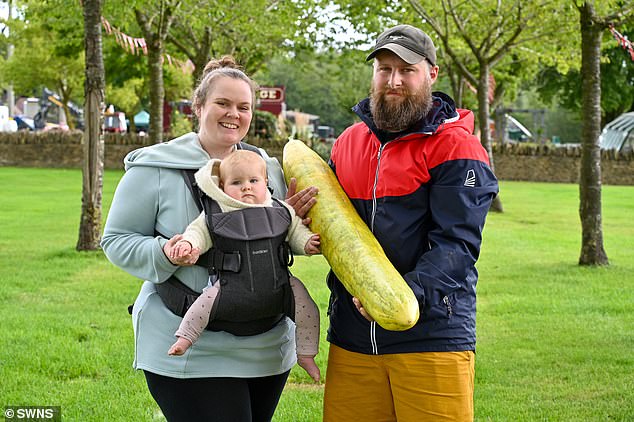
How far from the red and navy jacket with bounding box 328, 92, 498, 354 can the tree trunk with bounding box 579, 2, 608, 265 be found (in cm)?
889

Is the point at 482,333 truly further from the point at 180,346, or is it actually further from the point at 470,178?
the point at 180,346

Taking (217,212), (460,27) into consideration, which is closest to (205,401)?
(217,212)

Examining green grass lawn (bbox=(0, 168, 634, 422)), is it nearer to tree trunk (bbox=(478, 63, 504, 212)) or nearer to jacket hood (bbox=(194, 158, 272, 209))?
jacket hood (bbox=(194, 158, 272, 209))

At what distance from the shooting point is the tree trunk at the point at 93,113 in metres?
13.0

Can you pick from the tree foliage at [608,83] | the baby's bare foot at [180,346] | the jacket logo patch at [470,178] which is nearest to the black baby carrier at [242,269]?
the baby's bare foot at [180,346]

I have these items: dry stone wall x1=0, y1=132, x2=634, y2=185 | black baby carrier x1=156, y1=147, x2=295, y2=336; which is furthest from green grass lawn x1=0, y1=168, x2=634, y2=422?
dry stone wall x1=0, y1=132, x2=634, y2=185

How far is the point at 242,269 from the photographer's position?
3455 mm

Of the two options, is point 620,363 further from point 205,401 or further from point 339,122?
point 339,122

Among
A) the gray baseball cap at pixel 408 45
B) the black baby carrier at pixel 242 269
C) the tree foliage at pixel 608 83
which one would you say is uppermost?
the tree foliage at pixel 608 83

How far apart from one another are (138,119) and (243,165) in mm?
70408

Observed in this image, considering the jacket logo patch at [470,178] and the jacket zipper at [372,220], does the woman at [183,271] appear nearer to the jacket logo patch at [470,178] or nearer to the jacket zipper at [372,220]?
the jacket zipper at [372,220]

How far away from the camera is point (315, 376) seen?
3904 millimetres

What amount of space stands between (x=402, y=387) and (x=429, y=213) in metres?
0.76

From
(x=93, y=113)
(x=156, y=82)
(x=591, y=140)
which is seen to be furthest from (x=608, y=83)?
(x=93, y=113)
